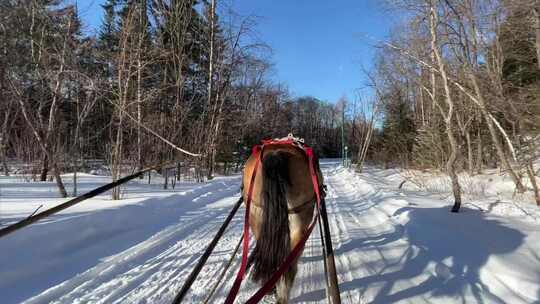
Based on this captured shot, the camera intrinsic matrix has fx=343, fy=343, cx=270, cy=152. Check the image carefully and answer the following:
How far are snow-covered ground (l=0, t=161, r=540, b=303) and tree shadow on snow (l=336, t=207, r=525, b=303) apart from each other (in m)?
0.01

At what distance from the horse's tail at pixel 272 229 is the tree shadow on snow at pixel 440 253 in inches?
46.0

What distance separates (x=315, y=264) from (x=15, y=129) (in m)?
16.8

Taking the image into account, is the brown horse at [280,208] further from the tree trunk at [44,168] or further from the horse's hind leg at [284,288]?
the tree trunk at [44,168]

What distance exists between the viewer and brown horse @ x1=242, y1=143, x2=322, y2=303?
9.45 ft

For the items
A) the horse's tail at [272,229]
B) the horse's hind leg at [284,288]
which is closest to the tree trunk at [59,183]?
the horse's tail at [272,229]

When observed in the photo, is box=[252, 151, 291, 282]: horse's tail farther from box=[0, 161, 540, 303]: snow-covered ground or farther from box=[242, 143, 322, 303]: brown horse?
box=[0, 161, 540, 303]: snow-covered ground

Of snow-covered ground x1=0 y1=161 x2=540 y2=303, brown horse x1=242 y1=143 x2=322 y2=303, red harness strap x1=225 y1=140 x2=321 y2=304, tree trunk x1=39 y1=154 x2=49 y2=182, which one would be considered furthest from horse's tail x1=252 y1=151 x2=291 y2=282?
tree trunk x1=39 y1=154 x2=49 y2=182

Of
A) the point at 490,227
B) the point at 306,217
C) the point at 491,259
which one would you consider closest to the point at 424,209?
the point at 490,227

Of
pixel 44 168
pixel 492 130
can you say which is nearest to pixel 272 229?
pixel 492 130

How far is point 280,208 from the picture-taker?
2912 mm

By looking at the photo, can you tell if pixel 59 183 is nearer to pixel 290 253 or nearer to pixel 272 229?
pixel 272 229

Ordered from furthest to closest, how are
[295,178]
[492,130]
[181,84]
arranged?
[181,84], [492,130], [295,178]

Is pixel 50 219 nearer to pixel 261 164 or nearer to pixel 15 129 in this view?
pixel 261 164

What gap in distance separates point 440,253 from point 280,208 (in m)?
2.91
